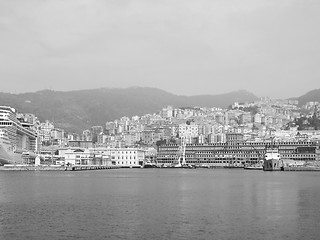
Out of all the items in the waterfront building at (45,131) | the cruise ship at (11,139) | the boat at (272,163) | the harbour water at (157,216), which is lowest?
the harbour water at (157,216)

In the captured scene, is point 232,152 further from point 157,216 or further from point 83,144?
point 157,216

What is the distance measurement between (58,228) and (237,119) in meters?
165

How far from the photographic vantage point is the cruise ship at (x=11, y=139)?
78438 millimetres

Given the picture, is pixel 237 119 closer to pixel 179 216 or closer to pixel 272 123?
pixel 272 123

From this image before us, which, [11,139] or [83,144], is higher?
[83,144]

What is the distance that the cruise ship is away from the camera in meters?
78.4

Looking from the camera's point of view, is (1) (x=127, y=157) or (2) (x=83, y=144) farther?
(2) (x=83, y=144)

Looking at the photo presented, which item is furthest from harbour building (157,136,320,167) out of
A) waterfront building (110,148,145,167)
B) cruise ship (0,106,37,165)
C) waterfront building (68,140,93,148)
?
cruise ship (0,106,37,165)

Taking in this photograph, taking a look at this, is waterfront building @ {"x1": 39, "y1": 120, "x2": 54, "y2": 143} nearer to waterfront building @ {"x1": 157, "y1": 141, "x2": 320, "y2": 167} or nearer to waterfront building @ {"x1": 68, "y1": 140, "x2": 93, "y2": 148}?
waterfront building @ {"x1": 68, "y1": 140, "x2": 93, "y2": 148}

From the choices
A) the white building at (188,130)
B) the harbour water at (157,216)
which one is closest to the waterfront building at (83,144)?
the white building at (188,130)

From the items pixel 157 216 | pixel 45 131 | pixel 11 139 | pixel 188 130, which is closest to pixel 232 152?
pixel 188 130

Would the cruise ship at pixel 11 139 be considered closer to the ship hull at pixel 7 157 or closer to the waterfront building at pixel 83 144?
the ship hull at pixel 7 157

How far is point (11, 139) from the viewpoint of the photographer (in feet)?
270

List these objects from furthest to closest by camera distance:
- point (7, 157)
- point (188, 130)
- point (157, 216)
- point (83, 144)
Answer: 1. point (188, 130)
2. point (83, 144)
3. point (7, 157)
4. point (157, 216)
